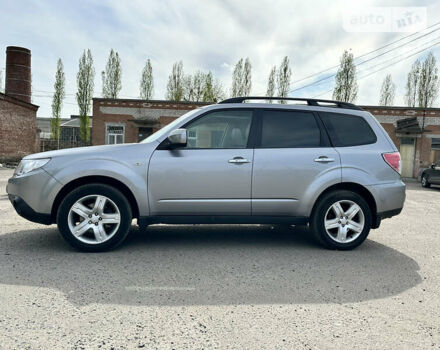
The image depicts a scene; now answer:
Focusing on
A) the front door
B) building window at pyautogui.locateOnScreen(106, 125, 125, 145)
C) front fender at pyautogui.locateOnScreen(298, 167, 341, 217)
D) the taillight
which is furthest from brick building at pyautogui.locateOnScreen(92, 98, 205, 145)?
front fender at pyautogui.locateOnScreen(298, 167, 341, 217)

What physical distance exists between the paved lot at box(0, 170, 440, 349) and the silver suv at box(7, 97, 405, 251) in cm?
41

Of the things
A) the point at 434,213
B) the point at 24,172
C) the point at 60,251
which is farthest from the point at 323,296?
the point at 434,213

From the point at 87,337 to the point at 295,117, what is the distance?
353 cm

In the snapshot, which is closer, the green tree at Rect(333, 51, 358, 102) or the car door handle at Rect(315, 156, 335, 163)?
the car door handle at Rect(315, 156, 335, 163)

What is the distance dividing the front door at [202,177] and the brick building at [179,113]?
2235 centimetres

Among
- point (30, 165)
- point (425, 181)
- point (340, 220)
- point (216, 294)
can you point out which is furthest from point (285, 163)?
point (425, 181)

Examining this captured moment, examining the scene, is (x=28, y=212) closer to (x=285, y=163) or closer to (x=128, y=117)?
(x=285, y=163)

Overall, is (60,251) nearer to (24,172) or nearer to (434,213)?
(24,172)

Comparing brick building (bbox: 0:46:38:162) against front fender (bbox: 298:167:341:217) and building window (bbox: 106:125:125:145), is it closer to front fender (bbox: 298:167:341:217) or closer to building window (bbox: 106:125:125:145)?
building window (bbox: 106:125:125:145)

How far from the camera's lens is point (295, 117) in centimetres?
459

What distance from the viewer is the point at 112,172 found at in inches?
159

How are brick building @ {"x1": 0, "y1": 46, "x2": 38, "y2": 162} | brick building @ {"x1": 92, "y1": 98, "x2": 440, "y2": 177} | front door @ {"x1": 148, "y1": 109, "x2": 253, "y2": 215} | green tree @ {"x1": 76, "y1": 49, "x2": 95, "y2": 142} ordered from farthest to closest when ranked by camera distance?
green tree @ {"x1": 76, "y1": 49, "x2": 95, "y2": 142} < brick building @ {"x1": 92, "y1": 98, "x2": 440, "y2": 177} < brick building @ {"x1": 0, "y1": 46, "x2": 38, "y2": 162} < front door @ {"x1": 148, "y1": 109, "x2": 253, "y2": 215}

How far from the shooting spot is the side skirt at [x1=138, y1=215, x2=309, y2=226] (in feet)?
13.7

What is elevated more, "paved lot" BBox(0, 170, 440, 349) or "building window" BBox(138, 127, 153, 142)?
"building window" BBox(138, 127, 153, 142)
